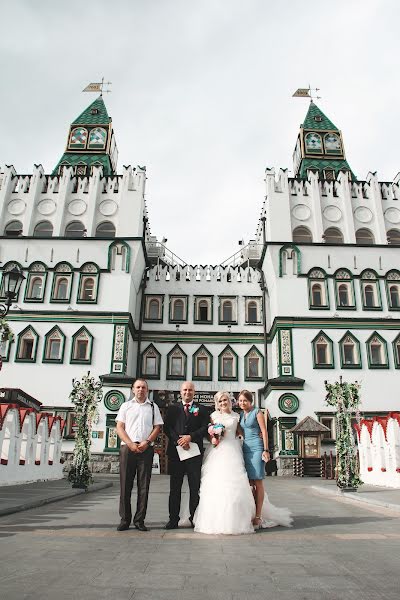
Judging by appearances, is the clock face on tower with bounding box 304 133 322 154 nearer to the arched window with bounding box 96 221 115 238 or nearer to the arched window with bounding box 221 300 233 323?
the arched window with bounding box 221 300 233 323

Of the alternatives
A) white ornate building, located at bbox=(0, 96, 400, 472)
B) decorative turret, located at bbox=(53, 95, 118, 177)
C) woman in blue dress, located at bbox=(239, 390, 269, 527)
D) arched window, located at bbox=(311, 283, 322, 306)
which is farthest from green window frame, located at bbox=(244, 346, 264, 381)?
woman in blue dress, located at bbox=(239, 390, 269, 527)

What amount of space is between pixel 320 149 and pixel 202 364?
19.1 m

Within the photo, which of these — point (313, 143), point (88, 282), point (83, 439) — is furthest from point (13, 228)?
point (313, 143)

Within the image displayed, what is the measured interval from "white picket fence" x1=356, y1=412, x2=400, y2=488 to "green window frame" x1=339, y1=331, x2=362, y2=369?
8.43 metres

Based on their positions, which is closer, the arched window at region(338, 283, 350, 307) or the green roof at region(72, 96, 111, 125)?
the arched window at region(338, 283, 350, 307)

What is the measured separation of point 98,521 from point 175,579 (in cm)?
397

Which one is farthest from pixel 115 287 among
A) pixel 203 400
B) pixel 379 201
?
pixel 379 201

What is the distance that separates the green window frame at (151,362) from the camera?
3113 cm

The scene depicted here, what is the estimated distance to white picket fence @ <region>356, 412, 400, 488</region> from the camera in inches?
650

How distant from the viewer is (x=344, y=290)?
30.3 metres

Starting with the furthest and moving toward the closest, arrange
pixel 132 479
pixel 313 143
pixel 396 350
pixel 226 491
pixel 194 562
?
pixel 313 143
pixel 396 350
pixel 132 479
pixel 226 491
pixel 194 562

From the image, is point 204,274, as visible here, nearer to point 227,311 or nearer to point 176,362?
point 227,311

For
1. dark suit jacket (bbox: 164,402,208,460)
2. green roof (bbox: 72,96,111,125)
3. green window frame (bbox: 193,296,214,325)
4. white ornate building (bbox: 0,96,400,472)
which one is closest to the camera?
dark suit jacket (bbox: 164,402,208,460)

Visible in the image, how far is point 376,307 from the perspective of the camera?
29828mm
